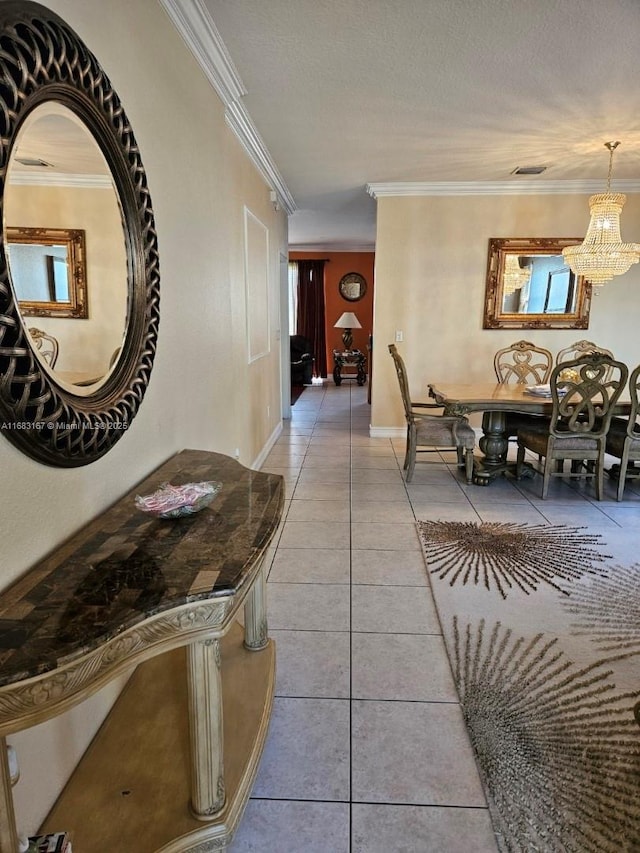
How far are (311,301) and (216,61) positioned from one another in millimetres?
8471

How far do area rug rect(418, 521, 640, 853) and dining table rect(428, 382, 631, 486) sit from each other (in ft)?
3.49

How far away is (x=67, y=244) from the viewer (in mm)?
1369

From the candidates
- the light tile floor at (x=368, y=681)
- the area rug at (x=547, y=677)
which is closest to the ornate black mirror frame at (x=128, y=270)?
the light tile floor at (x=368, y=681)

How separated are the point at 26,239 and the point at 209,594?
91cm

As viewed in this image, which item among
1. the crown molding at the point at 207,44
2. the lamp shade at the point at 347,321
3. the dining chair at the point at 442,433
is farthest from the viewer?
the lamp shade at the point at 347,321

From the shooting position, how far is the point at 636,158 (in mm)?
4426

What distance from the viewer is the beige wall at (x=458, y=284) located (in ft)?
17.9

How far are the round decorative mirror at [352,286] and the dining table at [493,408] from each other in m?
6.77

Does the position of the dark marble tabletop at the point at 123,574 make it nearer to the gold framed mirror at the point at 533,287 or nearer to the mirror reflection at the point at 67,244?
the mirror reflection at the point at 67,244

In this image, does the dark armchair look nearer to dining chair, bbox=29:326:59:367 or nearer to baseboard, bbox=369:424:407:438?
baseboard, bbox=369:424:407:438

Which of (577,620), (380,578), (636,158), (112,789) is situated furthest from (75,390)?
(636,158)

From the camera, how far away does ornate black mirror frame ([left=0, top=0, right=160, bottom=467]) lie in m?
1.09

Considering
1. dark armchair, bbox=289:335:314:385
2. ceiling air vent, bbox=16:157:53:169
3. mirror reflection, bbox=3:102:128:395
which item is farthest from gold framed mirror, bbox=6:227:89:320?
dark armchair, bbox=289:335:314:385

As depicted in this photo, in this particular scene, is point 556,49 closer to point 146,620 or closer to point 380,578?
point 380,578
